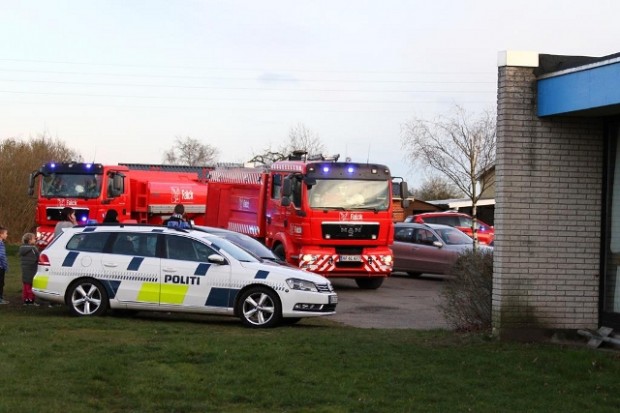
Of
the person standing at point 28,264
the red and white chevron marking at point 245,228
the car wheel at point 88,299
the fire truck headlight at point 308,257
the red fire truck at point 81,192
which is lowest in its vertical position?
the car wheel at point 88,299

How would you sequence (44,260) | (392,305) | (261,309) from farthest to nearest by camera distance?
(392,305), (44,260), (261,309)

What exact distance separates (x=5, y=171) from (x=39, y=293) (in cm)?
2477

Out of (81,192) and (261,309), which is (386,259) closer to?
(261,309)

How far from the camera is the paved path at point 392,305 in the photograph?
16.3m

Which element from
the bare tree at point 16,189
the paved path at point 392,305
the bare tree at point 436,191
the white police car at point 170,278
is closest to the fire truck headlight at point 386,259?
the paved path at point 392,305

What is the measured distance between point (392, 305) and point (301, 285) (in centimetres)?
478

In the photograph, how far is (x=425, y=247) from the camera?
2631 centimetres

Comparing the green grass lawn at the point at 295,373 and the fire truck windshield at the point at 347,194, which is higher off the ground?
the fire truck windshield at the point at 347,194

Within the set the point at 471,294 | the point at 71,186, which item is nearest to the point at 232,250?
the point at 471,294

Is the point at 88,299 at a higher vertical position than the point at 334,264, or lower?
lower

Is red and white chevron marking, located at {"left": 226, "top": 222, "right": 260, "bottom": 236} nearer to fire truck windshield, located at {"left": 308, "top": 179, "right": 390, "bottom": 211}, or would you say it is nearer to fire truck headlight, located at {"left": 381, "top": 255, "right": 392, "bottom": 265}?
fire truck windshield, located at {"left": 308, "top": 179, "right": 390, "bottom": 211}

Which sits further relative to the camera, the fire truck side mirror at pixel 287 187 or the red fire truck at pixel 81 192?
the red fire truck at pixel 81 192

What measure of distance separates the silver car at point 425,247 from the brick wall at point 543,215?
42.3 feet

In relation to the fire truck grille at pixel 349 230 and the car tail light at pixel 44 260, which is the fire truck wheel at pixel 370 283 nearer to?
the fire truck grille at pixel 349 230
